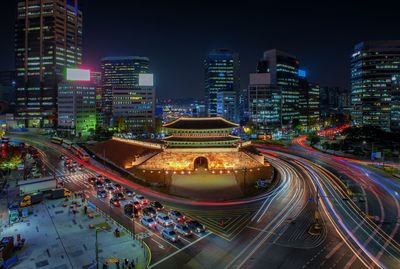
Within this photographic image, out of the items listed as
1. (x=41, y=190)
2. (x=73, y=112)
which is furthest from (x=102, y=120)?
(x=41, y=190)

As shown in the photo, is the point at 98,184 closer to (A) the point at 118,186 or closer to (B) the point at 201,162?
(A) the point at 118,186

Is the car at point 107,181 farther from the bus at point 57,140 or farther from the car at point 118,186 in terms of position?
the bus at point 57,140

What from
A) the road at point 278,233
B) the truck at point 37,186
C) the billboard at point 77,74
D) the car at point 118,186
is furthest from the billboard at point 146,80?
the truck at point 37,186

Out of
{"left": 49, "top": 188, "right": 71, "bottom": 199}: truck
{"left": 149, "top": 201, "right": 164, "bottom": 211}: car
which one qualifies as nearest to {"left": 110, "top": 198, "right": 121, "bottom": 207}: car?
{"left": 149, "top": 201, "right": 164, "bottom": 211}: car

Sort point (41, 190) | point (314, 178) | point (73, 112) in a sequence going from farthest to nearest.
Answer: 1. point (73, 112)
2. point (314, 178)
3. point (41, 190)

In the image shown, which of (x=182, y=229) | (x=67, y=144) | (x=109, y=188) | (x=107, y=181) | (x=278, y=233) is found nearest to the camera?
(x=182, y=229)

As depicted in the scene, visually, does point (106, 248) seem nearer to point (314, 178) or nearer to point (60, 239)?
point (60, 239)

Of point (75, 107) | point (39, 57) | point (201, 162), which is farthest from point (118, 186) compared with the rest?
point (39, 57)
